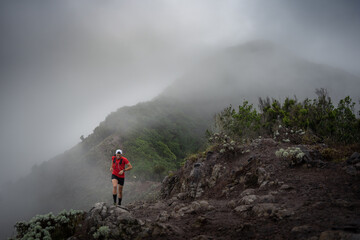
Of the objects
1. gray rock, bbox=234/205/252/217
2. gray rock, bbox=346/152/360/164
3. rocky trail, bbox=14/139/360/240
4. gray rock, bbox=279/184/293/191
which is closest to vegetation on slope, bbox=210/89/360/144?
gray rock, bbox=346/152/360/164

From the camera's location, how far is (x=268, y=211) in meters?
4.09

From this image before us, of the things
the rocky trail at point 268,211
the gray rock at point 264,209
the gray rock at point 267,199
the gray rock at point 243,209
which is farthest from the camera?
the gray rock at point 267,199

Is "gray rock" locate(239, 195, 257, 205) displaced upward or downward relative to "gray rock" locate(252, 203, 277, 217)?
downward

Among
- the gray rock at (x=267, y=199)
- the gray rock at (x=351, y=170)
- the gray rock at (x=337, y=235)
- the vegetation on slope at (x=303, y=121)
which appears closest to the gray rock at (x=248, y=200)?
Result: the gray rock at (x=267, y=199)

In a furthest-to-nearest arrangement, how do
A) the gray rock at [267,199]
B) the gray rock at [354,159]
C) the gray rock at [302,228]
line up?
1. the gray rock at [354,159]
2. the gray rock at [267,199]
3. the gray rock at [302,228]

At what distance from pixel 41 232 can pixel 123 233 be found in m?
1.95

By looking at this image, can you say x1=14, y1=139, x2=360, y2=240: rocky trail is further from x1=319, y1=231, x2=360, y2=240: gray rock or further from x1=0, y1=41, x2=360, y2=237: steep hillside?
x1=0, y1=41, x2=360, y2=237: steep hillside

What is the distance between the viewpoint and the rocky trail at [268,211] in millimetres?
3371

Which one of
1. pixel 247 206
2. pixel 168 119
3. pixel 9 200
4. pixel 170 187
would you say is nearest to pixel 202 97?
pixel 168 119

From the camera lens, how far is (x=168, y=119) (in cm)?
6181

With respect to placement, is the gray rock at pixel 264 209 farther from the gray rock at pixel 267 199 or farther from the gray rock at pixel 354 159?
the gray rock at pixel 354 159

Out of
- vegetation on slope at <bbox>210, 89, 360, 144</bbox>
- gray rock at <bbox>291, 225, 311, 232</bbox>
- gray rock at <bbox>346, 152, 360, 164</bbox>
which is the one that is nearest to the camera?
gray rock at <bbox>291, 225, 311, 232</bbox>

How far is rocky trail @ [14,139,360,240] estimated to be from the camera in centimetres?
337

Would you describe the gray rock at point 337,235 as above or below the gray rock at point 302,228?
above
